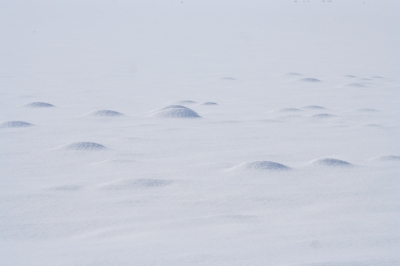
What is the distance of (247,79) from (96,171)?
4.44 meters

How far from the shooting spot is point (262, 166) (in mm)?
3365

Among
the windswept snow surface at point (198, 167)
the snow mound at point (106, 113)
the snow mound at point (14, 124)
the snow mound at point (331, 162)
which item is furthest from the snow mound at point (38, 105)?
the snow mound at point (331, 162)

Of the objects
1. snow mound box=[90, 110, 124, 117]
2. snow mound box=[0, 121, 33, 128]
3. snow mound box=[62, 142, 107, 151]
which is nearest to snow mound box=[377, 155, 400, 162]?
snow mound box=[62, 142, 107, 151]

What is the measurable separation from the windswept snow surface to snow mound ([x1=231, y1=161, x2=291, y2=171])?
0.01m

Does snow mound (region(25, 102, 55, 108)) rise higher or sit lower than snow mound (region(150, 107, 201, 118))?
higher

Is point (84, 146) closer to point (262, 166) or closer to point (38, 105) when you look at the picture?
point (262, 166)

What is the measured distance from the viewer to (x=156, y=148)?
3.88 metres

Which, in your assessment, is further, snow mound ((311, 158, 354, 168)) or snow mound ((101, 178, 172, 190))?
snow mound ((311, 158, 354, 168))

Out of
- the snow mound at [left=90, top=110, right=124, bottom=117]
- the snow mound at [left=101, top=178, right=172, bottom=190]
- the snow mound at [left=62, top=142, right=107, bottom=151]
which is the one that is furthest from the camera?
the snow mound at [left=90, top=110, right=124, bottom=117]

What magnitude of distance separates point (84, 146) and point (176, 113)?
128 centimetres

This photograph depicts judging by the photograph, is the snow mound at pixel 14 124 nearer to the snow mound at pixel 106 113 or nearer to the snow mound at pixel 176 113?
the snow mound at pixel 106 113

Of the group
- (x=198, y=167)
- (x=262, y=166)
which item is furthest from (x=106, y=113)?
(x=262, y=166)

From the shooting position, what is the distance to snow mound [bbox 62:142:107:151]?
12.3 ft

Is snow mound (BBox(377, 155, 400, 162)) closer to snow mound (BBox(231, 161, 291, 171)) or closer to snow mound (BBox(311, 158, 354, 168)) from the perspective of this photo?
snow mound (BBox(311, 158, 354, 168))
